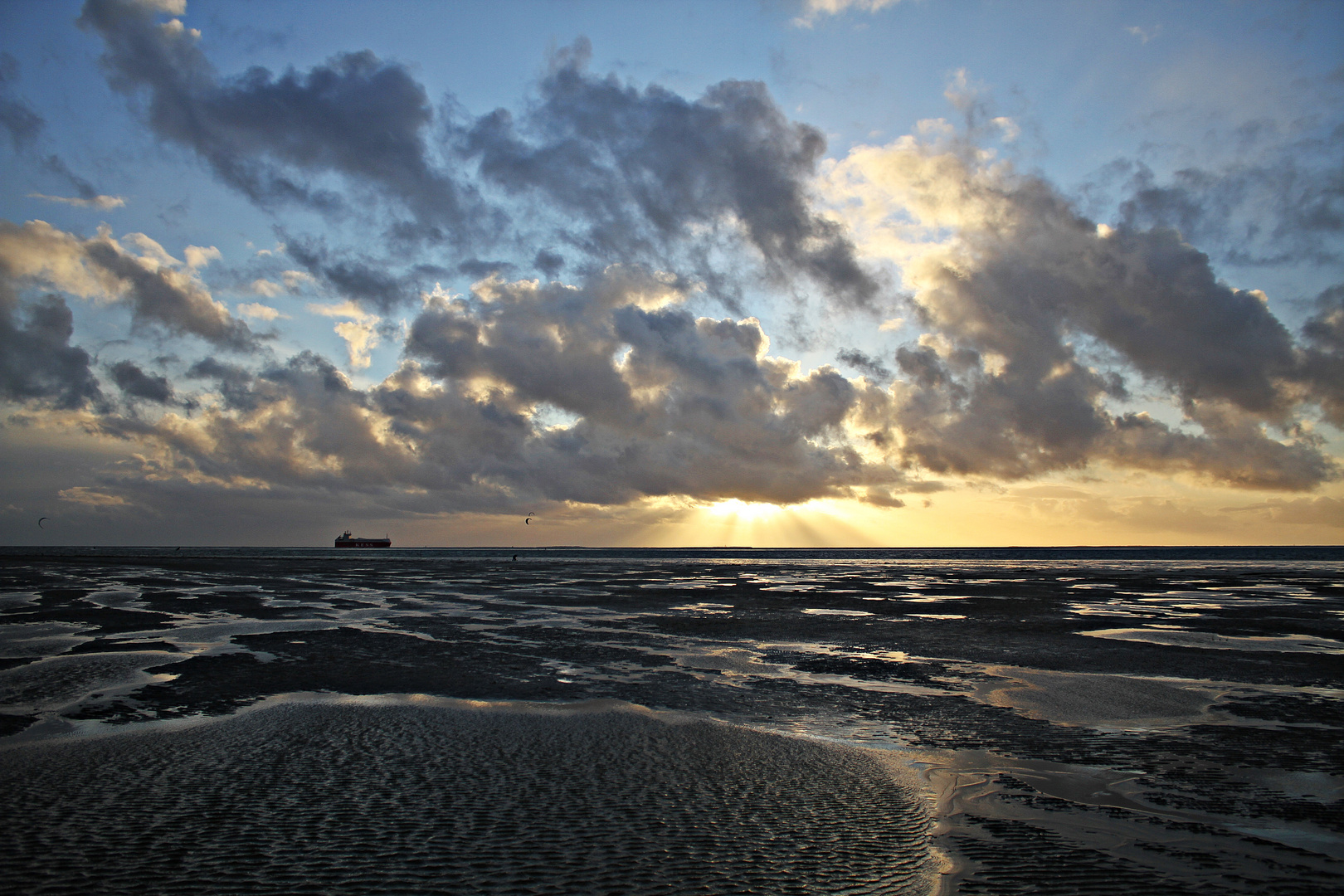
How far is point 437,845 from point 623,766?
9.37 feet

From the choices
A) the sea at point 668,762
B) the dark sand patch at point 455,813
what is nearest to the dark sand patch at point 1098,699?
the sea at point 668,762

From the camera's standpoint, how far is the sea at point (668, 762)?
5711 mm

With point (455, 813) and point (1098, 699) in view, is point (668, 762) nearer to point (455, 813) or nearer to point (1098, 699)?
point (455, 813)

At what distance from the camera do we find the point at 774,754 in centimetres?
907

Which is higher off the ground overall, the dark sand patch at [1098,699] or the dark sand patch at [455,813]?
the dark sand patch at [455,813]

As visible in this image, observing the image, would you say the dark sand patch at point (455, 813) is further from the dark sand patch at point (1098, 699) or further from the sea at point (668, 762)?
the dark sand patch at point (1098, 699)

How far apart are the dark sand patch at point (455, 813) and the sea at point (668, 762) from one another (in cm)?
4

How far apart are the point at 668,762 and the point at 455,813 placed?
9.09ft

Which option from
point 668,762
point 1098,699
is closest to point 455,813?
point 668,762

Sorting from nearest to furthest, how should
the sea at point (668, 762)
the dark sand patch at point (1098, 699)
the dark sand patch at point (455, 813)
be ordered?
the dark sand patch at point (455, 813), the sea at point (668, 762), the dark sand patch at point (1098, 699)

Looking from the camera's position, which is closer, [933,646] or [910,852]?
[910,852]

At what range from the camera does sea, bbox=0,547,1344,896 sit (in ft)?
18.7

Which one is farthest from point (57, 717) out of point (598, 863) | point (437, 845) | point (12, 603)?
point (12, 603)

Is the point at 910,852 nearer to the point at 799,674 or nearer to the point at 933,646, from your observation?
the point at 799,674
